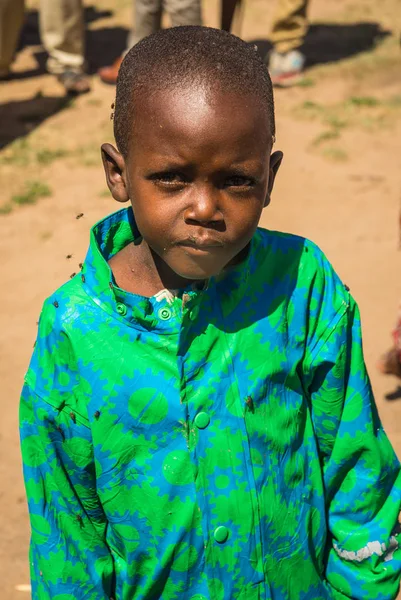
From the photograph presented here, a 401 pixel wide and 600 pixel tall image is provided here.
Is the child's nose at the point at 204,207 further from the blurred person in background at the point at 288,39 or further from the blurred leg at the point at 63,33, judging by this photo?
the blurred leg at the point at 63,33

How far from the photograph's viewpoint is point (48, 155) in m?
6.19

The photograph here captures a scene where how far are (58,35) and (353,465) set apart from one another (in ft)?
20.7

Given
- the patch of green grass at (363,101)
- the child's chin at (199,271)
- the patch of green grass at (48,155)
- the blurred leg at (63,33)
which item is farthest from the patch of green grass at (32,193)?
the child's chin at (199,271)

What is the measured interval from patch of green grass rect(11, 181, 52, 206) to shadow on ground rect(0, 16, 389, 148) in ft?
3.22

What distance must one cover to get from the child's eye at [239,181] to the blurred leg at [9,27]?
633 cm

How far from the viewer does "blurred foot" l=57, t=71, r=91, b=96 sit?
7.14 meters

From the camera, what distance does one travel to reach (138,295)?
1575mm

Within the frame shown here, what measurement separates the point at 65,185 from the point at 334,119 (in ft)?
7.12

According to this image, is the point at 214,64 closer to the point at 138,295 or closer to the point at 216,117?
the point at 216,117

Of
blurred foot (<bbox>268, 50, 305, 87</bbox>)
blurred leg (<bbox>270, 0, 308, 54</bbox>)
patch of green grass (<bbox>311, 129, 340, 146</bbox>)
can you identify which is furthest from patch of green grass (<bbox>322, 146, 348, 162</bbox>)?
blurred leg (<bbox>270, 0, 308, 54</bbox>)

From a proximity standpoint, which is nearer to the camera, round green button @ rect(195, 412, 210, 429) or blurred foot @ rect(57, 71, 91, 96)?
round green button @ rect(195, 412, 210, 429)

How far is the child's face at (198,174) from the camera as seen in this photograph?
4.72 feet

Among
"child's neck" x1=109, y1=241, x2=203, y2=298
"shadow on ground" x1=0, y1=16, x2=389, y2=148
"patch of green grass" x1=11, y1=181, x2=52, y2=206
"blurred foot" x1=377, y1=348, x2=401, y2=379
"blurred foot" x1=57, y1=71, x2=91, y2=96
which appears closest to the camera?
"child's neck" x1=109, y1=241, x2=203, y2=298

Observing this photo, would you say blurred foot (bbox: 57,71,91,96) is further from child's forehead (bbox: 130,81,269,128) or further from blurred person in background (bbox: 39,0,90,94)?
child's forehead (bbox: 130,81,269,128)
